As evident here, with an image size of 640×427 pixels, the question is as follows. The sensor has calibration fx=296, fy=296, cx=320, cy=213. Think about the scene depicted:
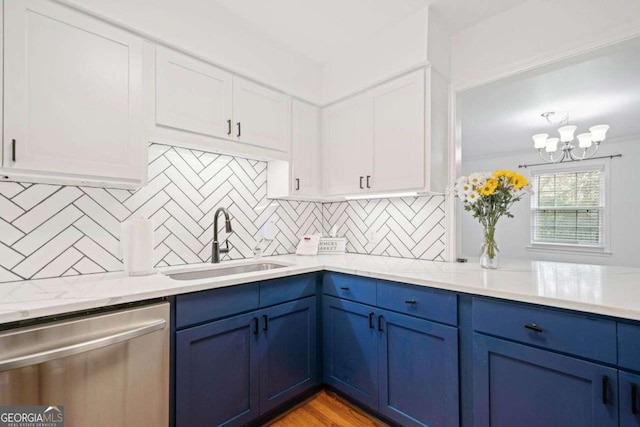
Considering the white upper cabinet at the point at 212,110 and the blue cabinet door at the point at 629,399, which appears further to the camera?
the white upper cabinet at the point at 212,110

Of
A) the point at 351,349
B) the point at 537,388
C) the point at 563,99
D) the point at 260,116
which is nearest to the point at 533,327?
the point at 537,388

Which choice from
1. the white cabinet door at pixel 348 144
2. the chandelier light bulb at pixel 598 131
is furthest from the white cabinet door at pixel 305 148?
the chandelier light bulb at pixel 598 131

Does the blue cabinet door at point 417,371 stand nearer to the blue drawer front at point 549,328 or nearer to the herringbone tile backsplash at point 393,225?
the blue drawer front at point 549,328

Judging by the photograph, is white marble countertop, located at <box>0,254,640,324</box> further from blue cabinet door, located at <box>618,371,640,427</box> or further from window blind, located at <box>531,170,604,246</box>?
window blind, located at <box>531,170,604,246</box>

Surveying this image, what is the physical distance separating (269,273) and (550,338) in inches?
50.6

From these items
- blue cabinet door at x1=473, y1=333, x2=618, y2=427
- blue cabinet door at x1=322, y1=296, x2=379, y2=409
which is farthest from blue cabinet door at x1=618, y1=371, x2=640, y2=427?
blue cabinet door at x1=322, y1=296, x2=379, y2=409

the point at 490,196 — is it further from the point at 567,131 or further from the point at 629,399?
the point at 567,131

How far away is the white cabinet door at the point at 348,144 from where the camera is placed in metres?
2.21

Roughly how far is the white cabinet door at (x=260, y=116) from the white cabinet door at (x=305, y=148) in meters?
0.09

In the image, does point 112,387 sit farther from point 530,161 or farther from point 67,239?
point 530,161

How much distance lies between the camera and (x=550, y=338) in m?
1.14

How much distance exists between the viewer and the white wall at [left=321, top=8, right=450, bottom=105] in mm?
1875

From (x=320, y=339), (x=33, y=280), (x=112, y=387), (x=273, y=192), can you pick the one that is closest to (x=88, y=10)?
(x=33, y=280)

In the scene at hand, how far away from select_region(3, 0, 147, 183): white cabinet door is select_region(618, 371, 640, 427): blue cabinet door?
2153mm
